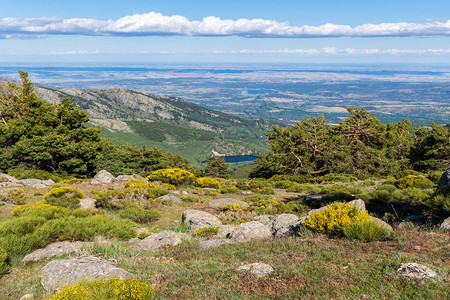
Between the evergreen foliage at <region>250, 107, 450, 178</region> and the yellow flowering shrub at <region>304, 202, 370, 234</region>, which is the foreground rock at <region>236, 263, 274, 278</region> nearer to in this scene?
the yellow flowering shrub at <region>304, 202, 370, 234</region>

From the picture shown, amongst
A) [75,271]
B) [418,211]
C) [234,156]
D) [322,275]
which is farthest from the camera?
[234,156]

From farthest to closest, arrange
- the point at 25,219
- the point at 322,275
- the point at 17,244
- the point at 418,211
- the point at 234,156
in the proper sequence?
the point at 234,156, the point at 418,211, the point at 25,219, the point at 17,244, the point at 322,275

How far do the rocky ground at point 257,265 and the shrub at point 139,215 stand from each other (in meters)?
3.32

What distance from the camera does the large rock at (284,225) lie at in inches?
397

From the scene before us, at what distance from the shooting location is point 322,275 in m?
5.82

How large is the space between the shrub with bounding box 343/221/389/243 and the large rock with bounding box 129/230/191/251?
5.63m

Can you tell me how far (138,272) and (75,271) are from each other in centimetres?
142

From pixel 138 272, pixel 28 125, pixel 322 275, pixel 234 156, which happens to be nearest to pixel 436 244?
pixel 322 275

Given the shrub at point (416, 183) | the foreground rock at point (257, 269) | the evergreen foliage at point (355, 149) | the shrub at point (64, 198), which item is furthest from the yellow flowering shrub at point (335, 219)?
the evergreen foliage at point (355, 149)

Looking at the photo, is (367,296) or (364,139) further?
(364,139)

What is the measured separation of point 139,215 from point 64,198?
523cm

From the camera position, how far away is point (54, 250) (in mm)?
8367

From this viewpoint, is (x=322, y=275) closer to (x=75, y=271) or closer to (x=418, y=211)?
(x=75, y=271)

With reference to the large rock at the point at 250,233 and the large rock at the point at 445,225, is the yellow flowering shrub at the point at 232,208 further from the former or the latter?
the large rock at the point at 445,225
